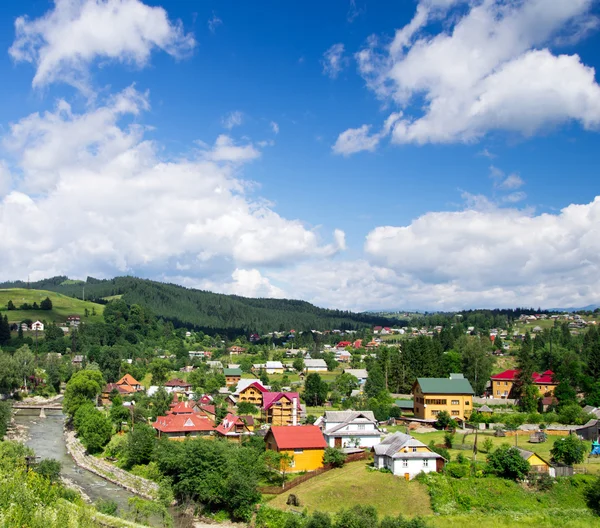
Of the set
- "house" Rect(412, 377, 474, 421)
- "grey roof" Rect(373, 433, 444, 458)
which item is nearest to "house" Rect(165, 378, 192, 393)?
"house" Rect(412, 377, 474, 421)

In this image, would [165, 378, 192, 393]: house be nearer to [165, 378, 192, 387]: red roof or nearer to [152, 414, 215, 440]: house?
[165, 378, 192, 387]: red roof

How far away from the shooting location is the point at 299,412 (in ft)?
214

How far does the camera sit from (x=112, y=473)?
158 ft

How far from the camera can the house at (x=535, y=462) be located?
126 feet

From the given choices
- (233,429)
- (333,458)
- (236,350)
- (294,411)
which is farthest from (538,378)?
(236,350)

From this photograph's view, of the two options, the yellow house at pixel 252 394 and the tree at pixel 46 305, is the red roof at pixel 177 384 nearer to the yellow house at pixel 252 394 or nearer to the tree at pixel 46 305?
the yellow house at pixel 252 394

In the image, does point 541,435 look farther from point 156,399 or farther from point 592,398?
point 156,399

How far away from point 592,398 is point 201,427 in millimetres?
42257

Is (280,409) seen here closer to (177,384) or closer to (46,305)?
(177,384)

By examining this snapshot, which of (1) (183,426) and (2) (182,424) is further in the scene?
(2) (182,424)

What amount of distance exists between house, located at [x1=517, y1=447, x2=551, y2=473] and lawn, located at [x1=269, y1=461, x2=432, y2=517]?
7.51 m

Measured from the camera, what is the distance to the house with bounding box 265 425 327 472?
144ft

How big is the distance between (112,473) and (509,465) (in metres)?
32.4

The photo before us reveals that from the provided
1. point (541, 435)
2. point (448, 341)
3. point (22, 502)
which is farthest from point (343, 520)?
point (448, 341)
